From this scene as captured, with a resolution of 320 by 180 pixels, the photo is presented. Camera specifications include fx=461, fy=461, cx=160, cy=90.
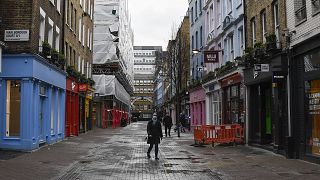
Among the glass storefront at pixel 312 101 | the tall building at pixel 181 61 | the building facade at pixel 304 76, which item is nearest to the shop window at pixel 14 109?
the building facade at pixel 304 76

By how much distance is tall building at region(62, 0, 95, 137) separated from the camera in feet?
95.6

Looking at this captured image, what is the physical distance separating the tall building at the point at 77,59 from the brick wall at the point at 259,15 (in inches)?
428

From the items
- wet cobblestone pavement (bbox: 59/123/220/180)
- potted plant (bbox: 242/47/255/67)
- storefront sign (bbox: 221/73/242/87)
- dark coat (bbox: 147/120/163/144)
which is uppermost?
potted plant (bbox: 242/47/255/67)

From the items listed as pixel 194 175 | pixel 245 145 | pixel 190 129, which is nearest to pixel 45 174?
pixel 194 175

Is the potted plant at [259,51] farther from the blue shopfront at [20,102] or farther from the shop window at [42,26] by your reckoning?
the shop window at [42,26]

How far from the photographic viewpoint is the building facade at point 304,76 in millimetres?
14805

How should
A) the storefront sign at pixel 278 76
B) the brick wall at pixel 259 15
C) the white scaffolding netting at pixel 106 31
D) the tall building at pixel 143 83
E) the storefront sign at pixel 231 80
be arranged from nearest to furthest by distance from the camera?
the storefront sign at pixel 278 76 < the brick wall at pixel 259 15 < the storefront sign at pixel 231 80 < the white scaffolding netting at pixel 106 31 < the tall building at pixel 143 83

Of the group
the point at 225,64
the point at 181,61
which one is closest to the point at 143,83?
the point at 181,61

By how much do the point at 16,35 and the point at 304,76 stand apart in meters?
11.6

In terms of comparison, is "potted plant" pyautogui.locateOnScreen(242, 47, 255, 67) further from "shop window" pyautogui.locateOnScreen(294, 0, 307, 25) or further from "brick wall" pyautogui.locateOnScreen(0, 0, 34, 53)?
"brick wall" pyautogui.locateOnScreen(0, 0, 34, 53)

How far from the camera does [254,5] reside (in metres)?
22.3

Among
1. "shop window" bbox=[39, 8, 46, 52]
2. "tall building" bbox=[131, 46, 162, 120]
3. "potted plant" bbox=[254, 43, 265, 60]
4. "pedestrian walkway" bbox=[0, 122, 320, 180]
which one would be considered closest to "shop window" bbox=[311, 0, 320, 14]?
"potted plant" bbox=[254, 43, 265, 60]

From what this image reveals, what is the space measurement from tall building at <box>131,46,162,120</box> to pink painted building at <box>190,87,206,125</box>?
85.5 meters

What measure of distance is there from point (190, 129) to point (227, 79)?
1840cm
